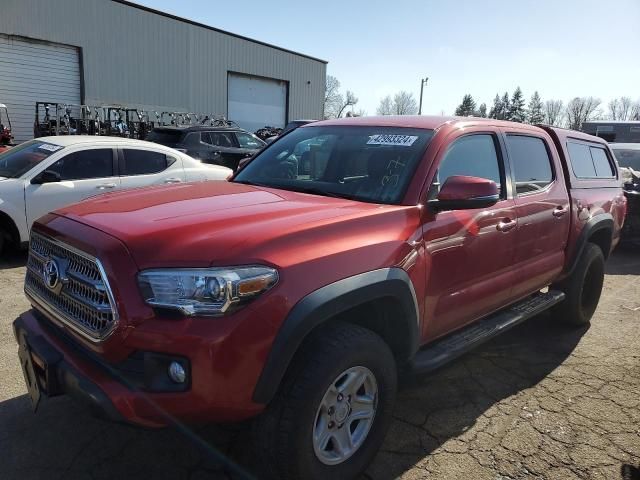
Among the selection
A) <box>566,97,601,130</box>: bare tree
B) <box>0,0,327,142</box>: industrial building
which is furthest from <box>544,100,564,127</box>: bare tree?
<box>0,0,327,142</box>: industrial building

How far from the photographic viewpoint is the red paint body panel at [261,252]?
2.02m

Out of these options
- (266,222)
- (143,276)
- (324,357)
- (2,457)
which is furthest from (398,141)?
(2,457)

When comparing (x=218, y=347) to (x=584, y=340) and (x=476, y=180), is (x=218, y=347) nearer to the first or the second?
(x=476, y=180)

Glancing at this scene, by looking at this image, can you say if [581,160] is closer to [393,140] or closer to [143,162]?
[393,140]

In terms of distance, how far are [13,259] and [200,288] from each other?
5.75 metres

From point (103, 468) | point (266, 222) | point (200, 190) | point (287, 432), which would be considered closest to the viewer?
point (287, 432)

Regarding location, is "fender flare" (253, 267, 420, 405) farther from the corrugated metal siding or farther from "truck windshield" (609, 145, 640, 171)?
the corrugated metal siding

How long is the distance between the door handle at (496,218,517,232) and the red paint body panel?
0.05ft

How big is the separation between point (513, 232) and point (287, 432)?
219 centimetres

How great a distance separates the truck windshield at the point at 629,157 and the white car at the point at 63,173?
8845 mm

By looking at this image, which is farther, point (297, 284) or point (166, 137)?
point (166, 137)

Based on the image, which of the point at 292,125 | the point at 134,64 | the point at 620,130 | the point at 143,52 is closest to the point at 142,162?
the point at 292,125

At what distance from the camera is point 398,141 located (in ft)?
10.6

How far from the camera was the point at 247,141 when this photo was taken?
13.7 metres
